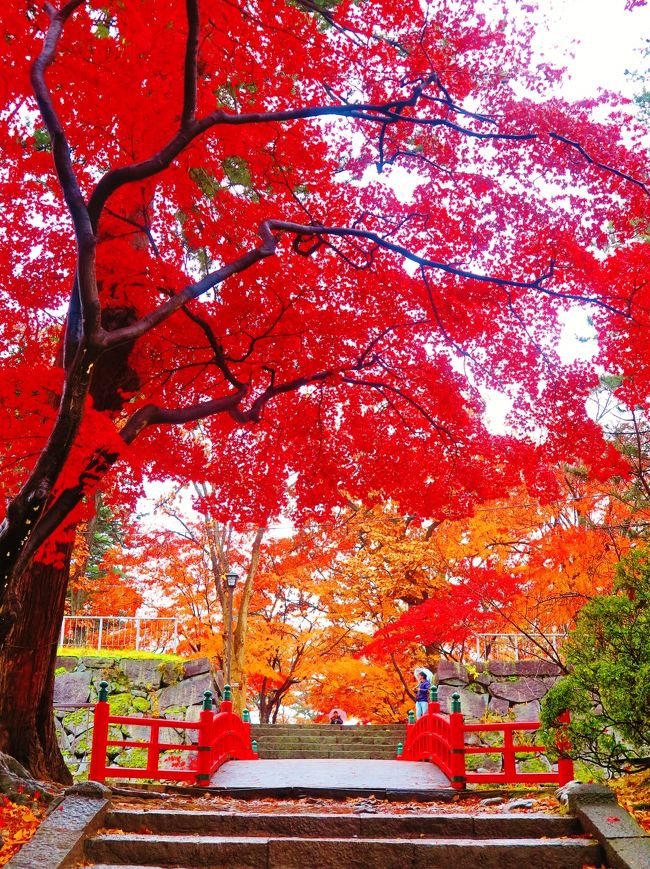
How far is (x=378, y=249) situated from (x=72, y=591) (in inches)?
657

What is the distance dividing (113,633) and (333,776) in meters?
8.65

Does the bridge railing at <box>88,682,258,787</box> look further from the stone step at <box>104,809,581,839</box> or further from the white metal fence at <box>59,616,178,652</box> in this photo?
the white metal fence at <box>59,616,178,652</box>

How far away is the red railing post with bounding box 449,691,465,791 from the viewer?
923cm

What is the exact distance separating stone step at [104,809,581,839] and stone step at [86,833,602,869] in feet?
1.58

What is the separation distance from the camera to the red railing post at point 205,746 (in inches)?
373

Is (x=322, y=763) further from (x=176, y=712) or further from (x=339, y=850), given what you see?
(x=339, y=850)

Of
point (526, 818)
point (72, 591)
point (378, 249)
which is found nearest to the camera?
point (526, 818)

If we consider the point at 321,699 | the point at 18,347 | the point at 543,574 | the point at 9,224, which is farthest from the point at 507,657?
the point at 9,224

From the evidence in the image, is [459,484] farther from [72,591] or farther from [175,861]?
[72,591]

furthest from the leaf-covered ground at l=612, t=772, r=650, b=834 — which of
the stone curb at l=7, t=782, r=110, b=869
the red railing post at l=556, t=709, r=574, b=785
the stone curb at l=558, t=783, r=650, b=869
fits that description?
the stone curb at l=7, t=782, r=110, b=869

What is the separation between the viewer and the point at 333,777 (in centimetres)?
1028

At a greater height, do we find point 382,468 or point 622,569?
point 382,468

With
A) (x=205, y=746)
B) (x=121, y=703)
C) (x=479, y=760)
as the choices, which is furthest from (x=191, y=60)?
(x=479, y=760)

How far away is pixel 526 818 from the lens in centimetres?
611
